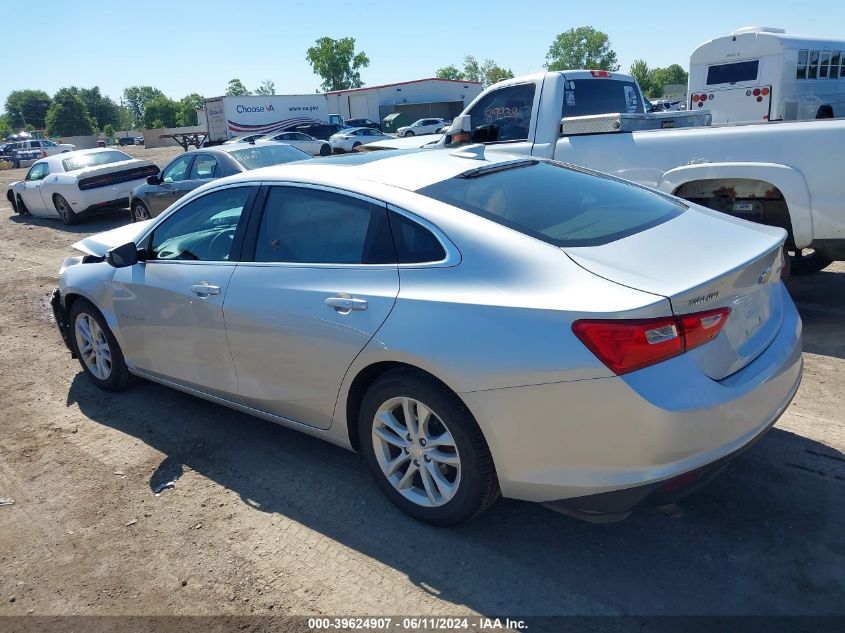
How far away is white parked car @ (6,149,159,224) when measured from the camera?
13.7 m

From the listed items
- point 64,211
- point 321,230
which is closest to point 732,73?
point 321,230

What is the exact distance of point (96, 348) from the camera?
5.08 metres

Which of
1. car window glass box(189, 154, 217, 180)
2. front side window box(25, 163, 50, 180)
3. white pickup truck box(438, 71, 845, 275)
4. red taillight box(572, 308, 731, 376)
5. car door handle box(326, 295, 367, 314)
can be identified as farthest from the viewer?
front side window box(25, 163, 50, 180)

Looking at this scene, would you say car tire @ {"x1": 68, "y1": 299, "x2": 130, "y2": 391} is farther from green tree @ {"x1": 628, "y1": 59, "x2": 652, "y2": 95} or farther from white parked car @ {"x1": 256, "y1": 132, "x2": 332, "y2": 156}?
green tree @ {"x1": 628, "y1": 59, "x2": 652, "y2": 95}

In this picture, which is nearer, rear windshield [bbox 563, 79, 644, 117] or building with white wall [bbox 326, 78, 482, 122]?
rear windshield [bbox 563, 79, 644, 117]

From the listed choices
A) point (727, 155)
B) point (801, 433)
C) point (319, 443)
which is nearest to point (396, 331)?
point (319, 443)

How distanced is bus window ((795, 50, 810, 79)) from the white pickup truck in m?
6.56

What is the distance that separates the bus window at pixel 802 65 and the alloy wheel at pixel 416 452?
11825mm

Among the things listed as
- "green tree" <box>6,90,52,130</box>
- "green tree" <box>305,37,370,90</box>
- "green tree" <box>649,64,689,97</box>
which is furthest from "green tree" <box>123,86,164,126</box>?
"green tree" <box>649,64,689,97</box>

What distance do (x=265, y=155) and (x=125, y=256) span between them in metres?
6.39

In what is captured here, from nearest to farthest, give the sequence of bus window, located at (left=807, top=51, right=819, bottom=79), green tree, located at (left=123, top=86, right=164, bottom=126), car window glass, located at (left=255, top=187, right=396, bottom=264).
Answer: car window glass, located at (left=255, top=187, right=396, bottom=264) → bus window, located at (left=807, top=51, right=819, bottom=79) → green tree, located at (left=123, top=86, right=164, bottom=126)

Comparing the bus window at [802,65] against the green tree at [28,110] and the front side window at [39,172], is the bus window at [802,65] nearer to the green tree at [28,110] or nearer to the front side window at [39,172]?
the front side window at [39,172]

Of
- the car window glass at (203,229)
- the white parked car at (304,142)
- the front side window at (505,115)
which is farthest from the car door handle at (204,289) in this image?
the white parked car at (304,142)

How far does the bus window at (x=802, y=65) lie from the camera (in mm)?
11672
